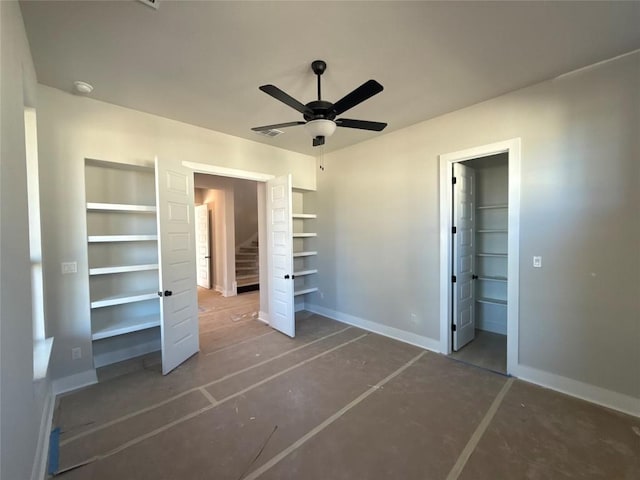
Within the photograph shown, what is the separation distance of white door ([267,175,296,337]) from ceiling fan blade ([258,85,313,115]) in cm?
179

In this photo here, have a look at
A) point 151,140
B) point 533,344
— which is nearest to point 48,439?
point 151,140

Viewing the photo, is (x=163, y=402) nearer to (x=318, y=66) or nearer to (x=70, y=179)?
(x=70, y=179)

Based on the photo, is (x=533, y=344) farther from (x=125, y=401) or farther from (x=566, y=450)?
(x=125, y=401)

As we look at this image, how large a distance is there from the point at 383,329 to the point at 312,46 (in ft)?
11.7

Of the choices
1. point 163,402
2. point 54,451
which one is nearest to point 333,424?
point 163,402

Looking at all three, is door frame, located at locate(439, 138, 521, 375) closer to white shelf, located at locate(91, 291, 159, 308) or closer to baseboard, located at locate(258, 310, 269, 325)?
baseboard, located at locate(258, 310, 269, 325)

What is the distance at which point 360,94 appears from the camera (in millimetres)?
1904

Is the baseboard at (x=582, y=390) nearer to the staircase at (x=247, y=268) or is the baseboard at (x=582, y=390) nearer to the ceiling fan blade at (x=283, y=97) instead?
the ceiling fan blade at (x=283, y=97)

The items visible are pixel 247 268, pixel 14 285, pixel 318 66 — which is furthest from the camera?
pixel 247 268

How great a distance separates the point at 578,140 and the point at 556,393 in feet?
7.67

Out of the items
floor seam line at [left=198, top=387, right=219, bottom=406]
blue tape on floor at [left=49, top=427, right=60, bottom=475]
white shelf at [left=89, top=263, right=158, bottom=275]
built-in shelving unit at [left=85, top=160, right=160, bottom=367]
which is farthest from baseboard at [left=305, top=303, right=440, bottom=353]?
blue tape on floor at [left=49, top=427, right=60, bottom=475]

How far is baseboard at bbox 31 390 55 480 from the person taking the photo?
164 cm

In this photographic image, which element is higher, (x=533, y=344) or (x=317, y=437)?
(x=533, y=344)

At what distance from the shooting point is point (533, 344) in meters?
2.76
